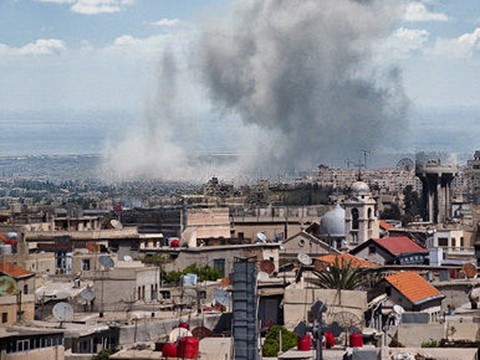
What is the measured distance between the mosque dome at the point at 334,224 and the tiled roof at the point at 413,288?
2588cm

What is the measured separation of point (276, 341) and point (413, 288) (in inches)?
420

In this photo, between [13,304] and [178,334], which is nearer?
[178,334]

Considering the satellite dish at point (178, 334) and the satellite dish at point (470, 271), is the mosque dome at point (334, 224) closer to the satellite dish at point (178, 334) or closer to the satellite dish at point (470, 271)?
the satellite dish at point (470, 271)

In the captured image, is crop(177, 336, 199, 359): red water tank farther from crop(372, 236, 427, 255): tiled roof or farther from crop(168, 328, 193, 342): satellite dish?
crop(372, 236, 427, 255): tiled roof

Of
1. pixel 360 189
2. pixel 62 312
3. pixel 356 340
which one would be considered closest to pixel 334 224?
pixel 360 189

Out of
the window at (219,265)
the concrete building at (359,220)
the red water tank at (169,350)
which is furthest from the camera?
the concrete building at (359,220)

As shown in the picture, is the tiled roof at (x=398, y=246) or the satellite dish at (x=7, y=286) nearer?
the satellite dish at (x=7, y=286)

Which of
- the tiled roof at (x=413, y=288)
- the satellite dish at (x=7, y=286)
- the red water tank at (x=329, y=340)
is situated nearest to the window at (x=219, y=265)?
the tiled roof at (x=413, y=288)

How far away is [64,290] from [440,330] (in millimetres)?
13378

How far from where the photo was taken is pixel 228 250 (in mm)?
62906

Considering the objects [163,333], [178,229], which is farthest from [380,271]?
[178,229]

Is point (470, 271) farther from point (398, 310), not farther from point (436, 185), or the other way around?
point (436, 185)

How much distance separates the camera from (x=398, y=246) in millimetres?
61312

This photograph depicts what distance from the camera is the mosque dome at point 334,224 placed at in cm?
7112
